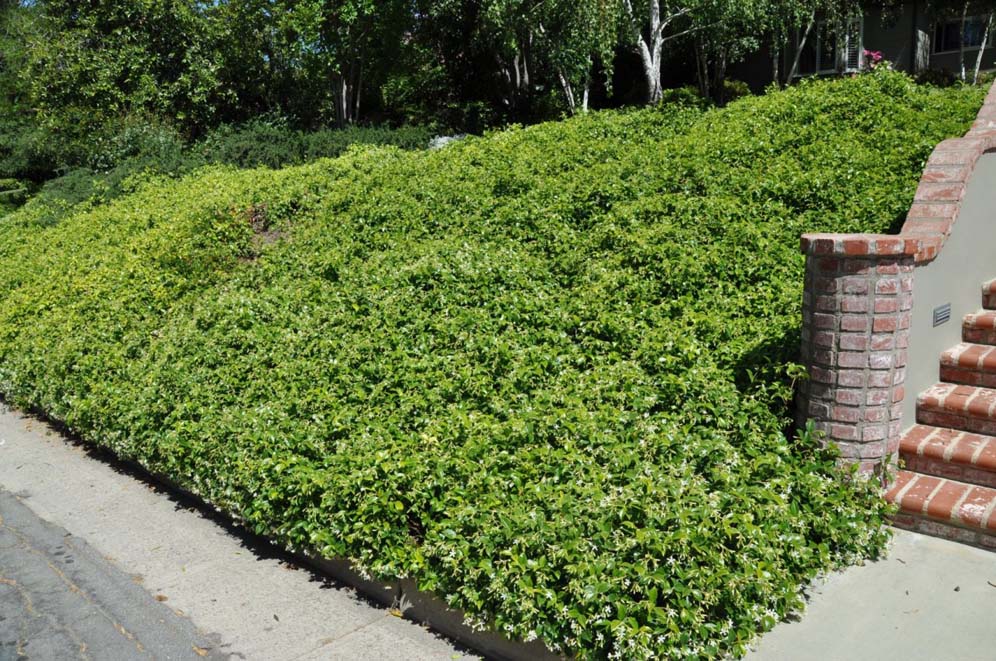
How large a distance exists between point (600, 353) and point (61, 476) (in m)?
4.06

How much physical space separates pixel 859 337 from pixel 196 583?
11.7ft

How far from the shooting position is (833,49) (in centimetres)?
2242

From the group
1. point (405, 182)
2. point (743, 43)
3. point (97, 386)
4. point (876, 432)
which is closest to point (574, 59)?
point (743, 43)

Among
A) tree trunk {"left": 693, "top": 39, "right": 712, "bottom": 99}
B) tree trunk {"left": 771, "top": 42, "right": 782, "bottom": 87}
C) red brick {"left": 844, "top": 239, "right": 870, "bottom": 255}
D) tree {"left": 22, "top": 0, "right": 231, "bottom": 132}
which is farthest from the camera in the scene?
tree trunk {"left": 693, "top": 39, "right": 712, "bottom": 99}

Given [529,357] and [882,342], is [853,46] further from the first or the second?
[882,342]

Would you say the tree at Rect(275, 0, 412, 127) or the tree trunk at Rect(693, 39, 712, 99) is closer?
the tree at Rect(275, 0, 412, 127)

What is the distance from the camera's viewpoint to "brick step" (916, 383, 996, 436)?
4277 millimetres

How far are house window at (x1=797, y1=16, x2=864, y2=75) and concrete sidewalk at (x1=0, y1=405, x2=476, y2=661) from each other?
18.9 meters

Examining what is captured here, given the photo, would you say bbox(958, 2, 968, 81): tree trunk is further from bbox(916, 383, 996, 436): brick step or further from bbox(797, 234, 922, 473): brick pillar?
bbox(797, 234, 922, 473): brick pillar

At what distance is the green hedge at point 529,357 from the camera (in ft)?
11.3

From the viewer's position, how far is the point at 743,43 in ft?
56.4

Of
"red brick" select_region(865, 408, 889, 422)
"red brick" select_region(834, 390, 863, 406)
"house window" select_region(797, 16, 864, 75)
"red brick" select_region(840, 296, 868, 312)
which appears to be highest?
"house window" select_region(797, 16, 864, 75)

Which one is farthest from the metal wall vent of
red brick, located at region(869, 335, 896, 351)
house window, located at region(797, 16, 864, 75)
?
house window, located at region(797, 16, 864, 75)

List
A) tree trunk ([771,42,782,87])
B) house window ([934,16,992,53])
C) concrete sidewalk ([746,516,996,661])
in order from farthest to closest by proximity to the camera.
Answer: house window ([934,16,992,53]) < tree trunk ([771,42,782,87]) < concrete sidewalk ([746,516,996,661])
